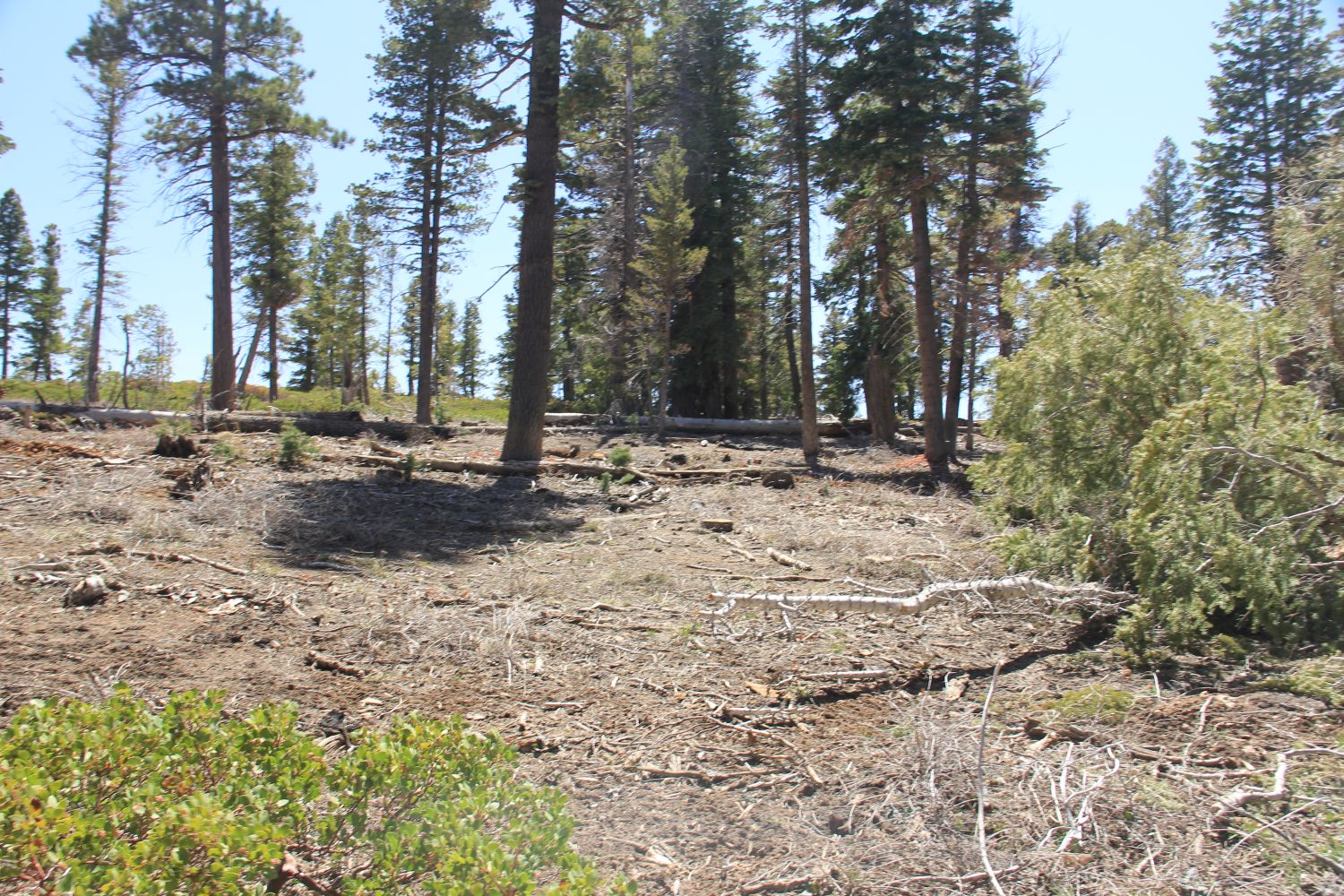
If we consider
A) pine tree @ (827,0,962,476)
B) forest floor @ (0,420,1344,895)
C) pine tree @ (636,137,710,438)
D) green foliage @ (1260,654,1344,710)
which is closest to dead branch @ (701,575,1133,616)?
forest floor @ (0,420,1344,895)

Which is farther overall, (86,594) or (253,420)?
(253,420)

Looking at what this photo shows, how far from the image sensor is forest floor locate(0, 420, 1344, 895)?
307 cm

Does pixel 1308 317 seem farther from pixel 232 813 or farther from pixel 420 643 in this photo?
pixel 232 813

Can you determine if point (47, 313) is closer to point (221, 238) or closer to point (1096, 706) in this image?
point (221, 238)

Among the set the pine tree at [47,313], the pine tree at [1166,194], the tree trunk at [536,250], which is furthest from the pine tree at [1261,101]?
the pine tree at [47,313]

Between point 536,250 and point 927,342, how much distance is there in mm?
8376

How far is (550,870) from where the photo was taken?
118 inches

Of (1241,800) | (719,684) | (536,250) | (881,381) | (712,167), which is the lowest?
(719,684)

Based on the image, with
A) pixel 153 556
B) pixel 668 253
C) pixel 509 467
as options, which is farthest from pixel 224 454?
pixel 668 253

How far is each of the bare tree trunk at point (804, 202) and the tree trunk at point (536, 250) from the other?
7.00 m

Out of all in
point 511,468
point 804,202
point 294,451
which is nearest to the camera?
point 294,451

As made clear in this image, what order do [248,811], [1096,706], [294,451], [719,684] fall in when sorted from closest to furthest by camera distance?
[248,811]
[1096,706]
[719,684]
[294,451]

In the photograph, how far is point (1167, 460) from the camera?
5.39 m

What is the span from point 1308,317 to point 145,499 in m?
10.8
